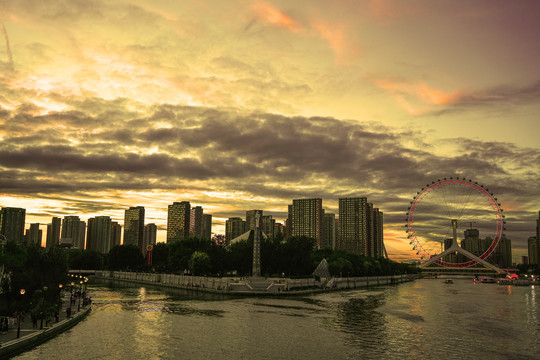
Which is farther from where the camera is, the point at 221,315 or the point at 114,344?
the point at 221,315

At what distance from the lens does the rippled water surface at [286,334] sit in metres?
37.6

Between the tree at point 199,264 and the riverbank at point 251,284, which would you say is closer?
the riverbank at point 251,284

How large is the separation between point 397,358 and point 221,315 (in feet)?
94.4

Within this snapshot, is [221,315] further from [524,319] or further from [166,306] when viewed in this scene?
[524,319]

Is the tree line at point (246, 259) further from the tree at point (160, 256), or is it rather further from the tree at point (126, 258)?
the tree at point (126, 258)

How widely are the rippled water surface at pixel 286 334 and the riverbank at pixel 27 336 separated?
691mm

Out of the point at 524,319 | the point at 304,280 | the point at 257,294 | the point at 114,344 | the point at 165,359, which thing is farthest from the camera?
the point at 304,280

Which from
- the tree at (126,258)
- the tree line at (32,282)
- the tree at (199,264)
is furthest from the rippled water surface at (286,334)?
the tree at (126,258)

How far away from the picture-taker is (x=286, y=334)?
46875mm

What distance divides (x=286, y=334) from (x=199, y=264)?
275ft

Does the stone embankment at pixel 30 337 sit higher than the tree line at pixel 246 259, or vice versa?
the tree line at pixel 246 259

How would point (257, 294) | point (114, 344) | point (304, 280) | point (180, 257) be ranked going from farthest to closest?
point (180, 257) < point (304, 280) < point (257, 294) < point (114, 344)

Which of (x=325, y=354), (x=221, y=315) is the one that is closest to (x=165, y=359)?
(x=325, y=354)

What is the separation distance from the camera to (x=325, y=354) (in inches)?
1481
